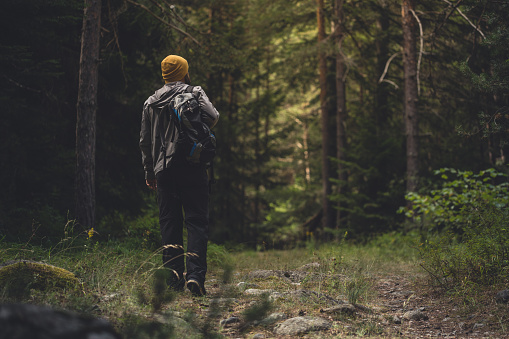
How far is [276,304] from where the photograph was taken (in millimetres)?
4246

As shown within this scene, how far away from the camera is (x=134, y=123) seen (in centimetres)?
1075

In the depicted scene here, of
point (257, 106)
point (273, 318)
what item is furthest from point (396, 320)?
point (257, 106)

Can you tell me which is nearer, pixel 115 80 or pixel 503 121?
pixel 503 121

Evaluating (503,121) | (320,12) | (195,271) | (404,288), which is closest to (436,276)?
(404,288)

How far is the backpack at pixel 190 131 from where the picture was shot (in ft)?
14.6

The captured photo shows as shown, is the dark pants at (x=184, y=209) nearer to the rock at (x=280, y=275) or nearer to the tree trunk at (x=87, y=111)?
the rock at (x=280, y=275)

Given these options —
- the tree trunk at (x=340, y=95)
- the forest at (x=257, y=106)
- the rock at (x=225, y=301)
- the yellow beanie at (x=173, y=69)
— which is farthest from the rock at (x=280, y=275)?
the tree trunk at (x=340, y=95)

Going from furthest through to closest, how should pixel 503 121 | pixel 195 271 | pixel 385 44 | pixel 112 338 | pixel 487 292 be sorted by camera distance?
pixel 385 44 → pixel 503 121 → pixel 487 292 → pixel 195 271 → pixel 112 338

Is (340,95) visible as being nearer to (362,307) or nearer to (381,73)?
(381,73)

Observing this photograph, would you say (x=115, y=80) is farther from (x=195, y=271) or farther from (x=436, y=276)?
(x=436, y=276)

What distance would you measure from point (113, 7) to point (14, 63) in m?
2.75

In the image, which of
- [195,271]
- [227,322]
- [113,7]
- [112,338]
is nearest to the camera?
[112,338]

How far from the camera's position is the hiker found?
4578mm

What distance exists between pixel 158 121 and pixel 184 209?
97 centimetres
